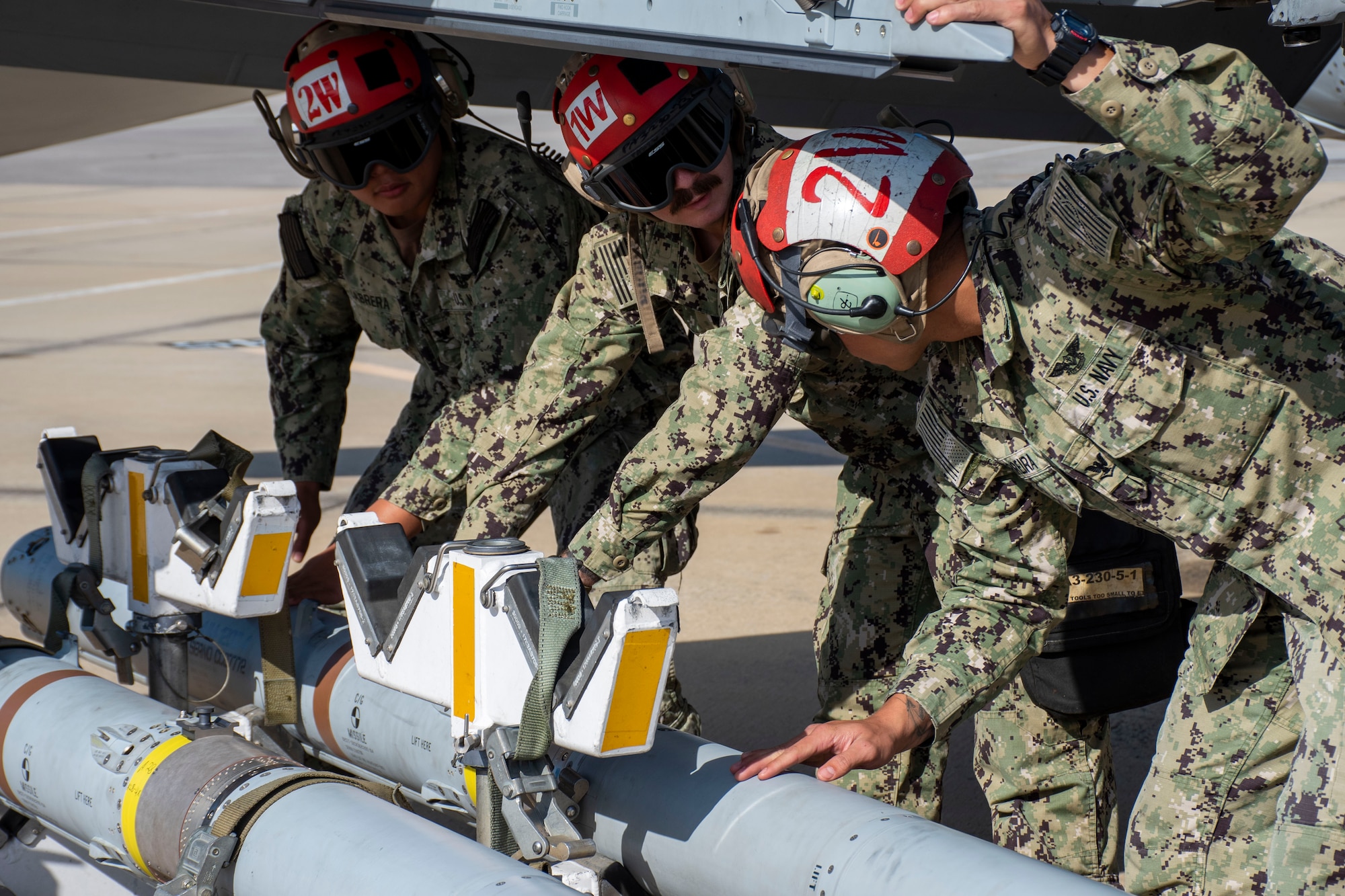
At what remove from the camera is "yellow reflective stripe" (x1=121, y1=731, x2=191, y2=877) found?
101 inches

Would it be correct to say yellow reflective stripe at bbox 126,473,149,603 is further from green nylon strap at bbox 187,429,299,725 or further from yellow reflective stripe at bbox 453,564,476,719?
yellow reflective stripe at bbox 453,564,476,719

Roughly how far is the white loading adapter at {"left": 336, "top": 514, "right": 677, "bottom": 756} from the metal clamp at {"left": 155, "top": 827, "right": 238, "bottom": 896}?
349 mm

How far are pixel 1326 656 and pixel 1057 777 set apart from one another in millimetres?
1108

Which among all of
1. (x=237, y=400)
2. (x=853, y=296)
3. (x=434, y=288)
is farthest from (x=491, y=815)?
(x=237, y=400)

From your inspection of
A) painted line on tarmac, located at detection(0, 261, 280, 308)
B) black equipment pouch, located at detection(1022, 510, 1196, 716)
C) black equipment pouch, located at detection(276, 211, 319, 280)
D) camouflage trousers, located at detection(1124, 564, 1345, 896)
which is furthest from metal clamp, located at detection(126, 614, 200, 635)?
painted line on tarmac, located at detection(0, 261, 280, 308)

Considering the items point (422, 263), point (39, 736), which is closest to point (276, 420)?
point (422, 263)

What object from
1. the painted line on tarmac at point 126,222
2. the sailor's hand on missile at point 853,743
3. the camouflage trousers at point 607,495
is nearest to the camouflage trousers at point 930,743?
the camouflage trousers at point 607,495

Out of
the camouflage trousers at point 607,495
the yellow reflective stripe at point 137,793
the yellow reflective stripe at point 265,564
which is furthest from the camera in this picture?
the camouflage trousers at point 607,495

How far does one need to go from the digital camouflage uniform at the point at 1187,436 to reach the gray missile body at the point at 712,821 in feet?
0.89

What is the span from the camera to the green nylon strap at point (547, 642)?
2.09 metres

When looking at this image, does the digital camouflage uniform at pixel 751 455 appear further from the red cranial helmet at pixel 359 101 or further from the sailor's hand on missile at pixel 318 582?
the red cranial helmet at pixel 359 101

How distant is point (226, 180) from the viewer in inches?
923

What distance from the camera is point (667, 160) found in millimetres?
2691

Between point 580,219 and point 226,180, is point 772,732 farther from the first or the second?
point 226,180
